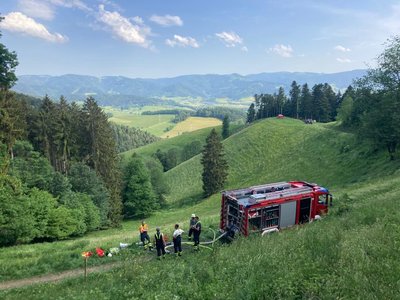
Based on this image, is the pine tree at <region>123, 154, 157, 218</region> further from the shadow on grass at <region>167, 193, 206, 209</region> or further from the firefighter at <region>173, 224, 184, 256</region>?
the firefighter at <region>173, 224, 184, 256</region>

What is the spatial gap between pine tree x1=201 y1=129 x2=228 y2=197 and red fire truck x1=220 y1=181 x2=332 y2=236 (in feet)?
151

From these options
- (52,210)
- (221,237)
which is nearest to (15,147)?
(52,210)

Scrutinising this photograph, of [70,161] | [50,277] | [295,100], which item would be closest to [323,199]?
[50,277]

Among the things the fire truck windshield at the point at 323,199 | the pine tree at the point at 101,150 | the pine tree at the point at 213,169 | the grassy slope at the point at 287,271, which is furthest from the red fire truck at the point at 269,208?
the pine tree at the point at 213,169

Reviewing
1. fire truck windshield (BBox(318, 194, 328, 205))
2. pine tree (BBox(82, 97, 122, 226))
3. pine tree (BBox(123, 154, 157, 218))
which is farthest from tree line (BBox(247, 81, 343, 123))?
fire truck windshield (BBox(318, 194, 328, 205))

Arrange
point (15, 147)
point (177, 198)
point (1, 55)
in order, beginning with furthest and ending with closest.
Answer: point (177, 198) < point (15, 147) < point (1, 55)

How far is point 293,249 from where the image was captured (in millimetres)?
12289

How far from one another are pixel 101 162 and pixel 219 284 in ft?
158

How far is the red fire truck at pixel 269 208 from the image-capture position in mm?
20562

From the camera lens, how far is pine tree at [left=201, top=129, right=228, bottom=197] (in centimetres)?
7000

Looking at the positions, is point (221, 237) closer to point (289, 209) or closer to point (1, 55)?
point (289, 209)

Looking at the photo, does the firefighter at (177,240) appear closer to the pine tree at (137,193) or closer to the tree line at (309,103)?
the pine tree at (137,193)

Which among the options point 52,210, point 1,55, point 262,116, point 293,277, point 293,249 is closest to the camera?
point 293,277

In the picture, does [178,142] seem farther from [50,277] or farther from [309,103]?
[50,277]
